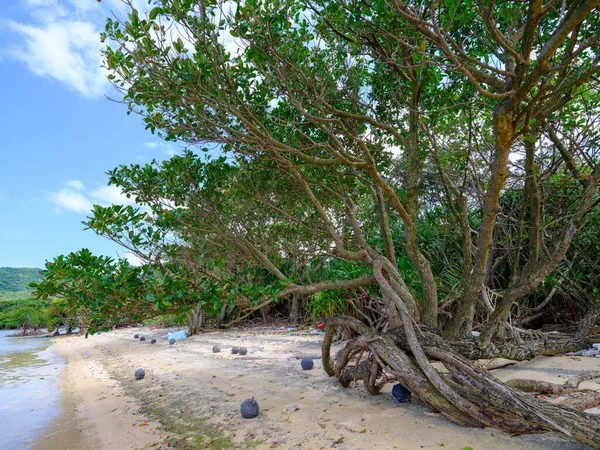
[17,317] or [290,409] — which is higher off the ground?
[17,317]

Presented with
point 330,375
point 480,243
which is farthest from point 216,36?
point 330,375

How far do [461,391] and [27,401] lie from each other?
767cm

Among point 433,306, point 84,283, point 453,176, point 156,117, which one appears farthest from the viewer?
point 453,176

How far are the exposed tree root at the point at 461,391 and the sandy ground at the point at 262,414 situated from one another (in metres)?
0.13

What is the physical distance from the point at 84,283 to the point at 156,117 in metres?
2.59

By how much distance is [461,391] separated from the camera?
3107 mm

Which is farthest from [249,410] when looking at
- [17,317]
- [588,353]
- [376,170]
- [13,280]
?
[13,280]

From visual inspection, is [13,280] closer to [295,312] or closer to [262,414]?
[295,312]

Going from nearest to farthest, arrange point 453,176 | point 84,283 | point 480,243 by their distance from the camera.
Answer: point 84,283 < point 480,243 < point 453,176

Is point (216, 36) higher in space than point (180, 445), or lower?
higher

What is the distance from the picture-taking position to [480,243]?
13.2ft

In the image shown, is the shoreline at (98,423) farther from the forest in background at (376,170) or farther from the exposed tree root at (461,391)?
the exposed tree root at (461,391)

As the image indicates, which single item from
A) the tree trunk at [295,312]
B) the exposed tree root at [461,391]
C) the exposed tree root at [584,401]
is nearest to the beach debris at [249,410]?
the exposed tree root at [461,391]

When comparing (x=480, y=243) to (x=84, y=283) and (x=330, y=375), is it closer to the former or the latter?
(x=330, y=375)
